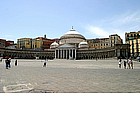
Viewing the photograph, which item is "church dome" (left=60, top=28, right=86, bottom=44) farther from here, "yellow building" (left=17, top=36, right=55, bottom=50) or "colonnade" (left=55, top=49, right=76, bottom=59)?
"colonnade" (left=55, top=49, right=76, bottom=59)

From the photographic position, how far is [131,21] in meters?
3.96

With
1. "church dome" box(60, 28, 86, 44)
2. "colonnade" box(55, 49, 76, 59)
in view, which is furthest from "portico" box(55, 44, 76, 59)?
"church dome" box(60, 28, 86, 44)

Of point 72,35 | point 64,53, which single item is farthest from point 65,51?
point 72,35

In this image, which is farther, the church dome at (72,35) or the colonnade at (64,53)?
the colonnade at (64,53)

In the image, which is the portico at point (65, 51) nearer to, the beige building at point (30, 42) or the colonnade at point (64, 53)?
the colonnade at point (64, 53)

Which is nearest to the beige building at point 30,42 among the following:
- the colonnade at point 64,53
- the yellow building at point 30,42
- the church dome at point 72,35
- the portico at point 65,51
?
the yellow building at point 30,42

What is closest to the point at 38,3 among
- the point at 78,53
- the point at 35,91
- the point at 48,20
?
the point at 48,20

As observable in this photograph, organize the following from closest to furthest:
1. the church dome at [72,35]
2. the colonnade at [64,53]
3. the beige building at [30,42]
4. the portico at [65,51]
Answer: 1. the beige building at [30,42]
2. the church dome at [72,35]
3. the colonnade at [64,53]
4. the portico at [65,51]

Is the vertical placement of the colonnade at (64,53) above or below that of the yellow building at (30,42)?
above

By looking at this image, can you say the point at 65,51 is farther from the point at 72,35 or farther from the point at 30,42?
the point at 30,42

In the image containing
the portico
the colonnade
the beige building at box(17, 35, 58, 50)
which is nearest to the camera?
the beige building at box(17, 35, 58, 50)

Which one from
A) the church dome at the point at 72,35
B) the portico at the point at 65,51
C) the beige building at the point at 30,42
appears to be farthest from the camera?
the portico at the point at 65,51
